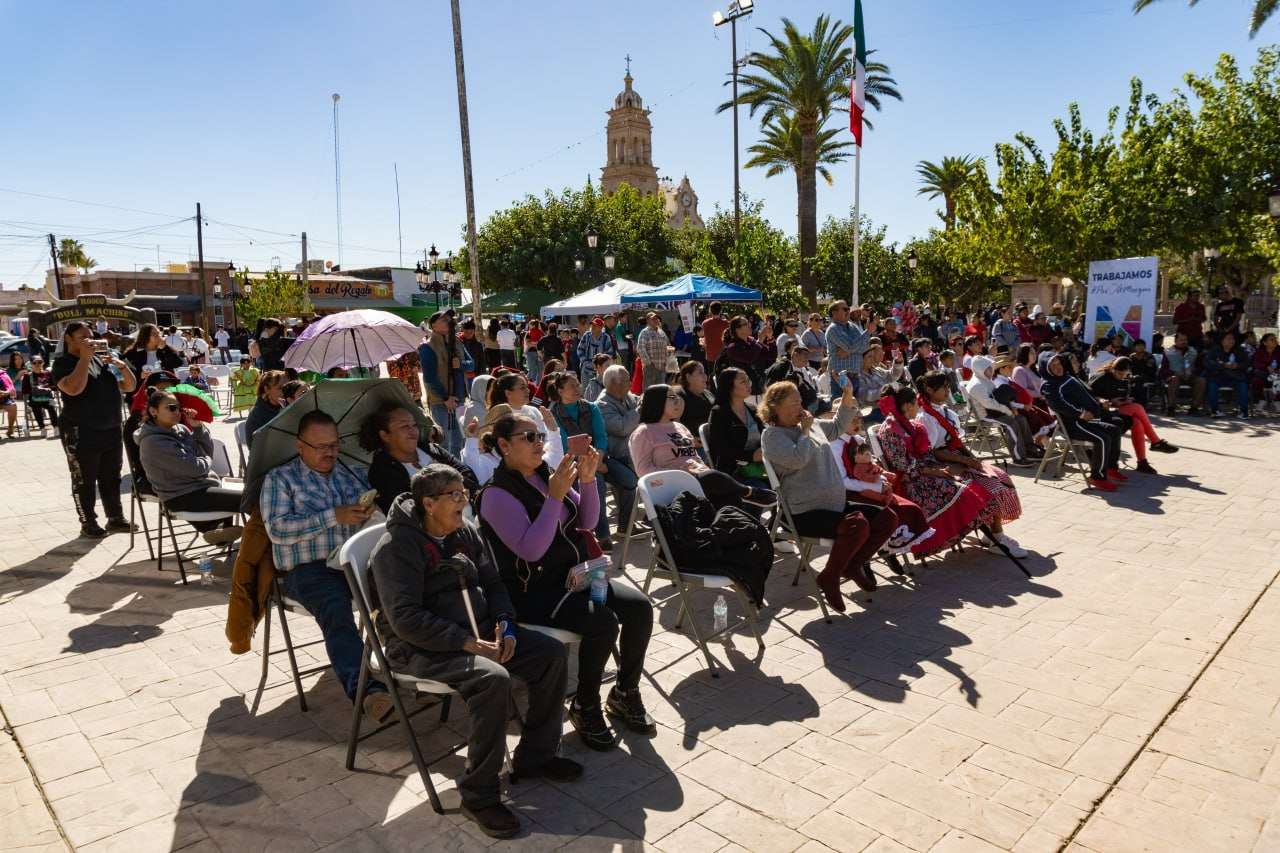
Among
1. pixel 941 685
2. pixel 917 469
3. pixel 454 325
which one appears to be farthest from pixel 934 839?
pixel 454 325

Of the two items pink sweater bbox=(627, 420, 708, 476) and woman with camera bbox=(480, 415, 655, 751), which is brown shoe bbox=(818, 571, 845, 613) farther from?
woman with camera bbox=(480, 415, 655, 751)

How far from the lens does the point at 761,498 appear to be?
216 inches

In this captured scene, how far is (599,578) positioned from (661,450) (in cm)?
227

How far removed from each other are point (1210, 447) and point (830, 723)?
9397 millimetres

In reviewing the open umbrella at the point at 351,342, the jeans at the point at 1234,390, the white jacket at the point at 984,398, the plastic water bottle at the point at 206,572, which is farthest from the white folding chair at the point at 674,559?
the jeans at the point at 1234,390

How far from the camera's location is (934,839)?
9.67 ft

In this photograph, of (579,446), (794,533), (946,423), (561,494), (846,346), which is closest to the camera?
(561,494)

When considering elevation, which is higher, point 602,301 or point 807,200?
point 807,200

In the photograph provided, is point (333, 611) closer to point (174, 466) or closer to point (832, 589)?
point (174, 466)

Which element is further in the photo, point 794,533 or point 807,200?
point 807,200

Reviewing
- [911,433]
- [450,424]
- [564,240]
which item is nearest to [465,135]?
[450,424]

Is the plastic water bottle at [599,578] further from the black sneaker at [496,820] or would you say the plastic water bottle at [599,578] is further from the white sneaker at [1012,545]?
the white sneaker at [1012,545]

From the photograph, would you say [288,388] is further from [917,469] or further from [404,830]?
[917,469]

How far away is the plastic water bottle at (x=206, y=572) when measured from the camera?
18.9 ft
